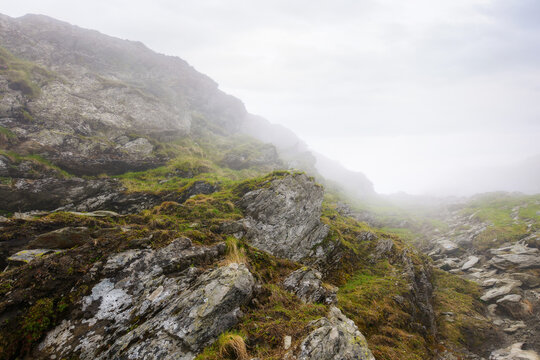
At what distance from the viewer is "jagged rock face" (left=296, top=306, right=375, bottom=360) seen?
222 inches

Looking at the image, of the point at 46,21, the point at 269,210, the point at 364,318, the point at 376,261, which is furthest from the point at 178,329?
the point at 46,21

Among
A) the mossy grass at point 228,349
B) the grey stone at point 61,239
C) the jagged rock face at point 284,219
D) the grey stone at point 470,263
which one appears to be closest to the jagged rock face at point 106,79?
the grey stone at point 61,239

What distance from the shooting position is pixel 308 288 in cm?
1005

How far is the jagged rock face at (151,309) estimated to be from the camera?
596 centimetres

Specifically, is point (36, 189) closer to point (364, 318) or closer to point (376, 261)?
point (364, 318)

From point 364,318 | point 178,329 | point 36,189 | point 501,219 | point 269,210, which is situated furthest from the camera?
point 501,219

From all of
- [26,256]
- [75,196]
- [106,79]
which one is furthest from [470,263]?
[106,79]

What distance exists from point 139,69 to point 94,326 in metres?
62.5

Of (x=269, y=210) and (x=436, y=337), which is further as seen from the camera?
(x=269, y=210)

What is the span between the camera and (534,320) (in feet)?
42.3

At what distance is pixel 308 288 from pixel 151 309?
691cm

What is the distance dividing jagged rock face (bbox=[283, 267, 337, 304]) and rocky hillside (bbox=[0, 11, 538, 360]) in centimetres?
6

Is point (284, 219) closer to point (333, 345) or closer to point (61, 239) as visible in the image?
point (333, 345)

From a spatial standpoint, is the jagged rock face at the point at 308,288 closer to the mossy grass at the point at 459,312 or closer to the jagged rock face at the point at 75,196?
the mossy grass at the point at 459,312
